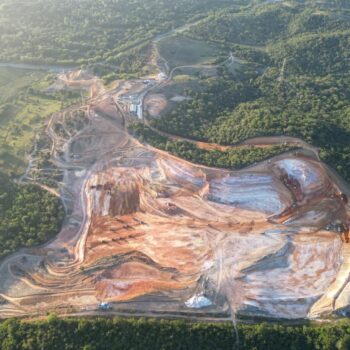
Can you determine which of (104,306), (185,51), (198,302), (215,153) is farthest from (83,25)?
(198,302)

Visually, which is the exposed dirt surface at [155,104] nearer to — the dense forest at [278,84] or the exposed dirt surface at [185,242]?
the dense forest at [278,84]

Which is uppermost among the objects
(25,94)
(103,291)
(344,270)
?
(25,94)

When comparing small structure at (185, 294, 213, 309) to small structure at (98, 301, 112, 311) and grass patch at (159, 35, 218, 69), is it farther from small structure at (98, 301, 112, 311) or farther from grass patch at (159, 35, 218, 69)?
grass patch at (159, 35, 218, 69)

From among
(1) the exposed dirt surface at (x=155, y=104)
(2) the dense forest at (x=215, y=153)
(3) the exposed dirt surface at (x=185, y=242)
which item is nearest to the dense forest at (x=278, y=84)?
(1) the exposed dirt surface at (x=155, y=104)

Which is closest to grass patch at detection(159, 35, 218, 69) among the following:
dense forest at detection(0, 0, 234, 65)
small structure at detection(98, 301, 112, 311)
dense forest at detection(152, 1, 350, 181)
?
dense forest at detection(152, 1, 350, 181)

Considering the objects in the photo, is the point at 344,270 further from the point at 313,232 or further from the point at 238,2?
the point at 238,2

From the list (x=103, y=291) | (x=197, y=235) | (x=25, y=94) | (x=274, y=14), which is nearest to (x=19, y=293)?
(x=103, y=291)
